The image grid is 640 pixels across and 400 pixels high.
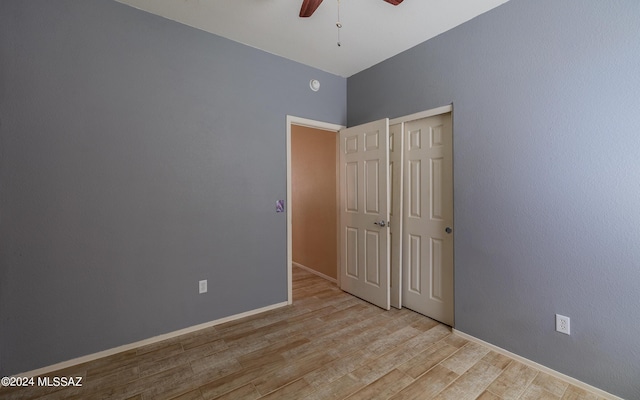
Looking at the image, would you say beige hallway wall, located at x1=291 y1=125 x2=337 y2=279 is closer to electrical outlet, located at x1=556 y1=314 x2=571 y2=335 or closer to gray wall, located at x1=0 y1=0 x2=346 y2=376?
A: gray wall, located at x1=0 y1=0 x2=346 y2=376

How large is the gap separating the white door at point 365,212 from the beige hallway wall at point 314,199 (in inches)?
16.4

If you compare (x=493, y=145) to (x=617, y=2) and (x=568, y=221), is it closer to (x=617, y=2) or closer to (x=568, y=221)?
(x=568, y=221)

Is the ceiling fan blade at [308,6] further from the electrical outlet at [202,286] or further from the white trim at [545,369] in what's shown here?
the white trim at [545,369]

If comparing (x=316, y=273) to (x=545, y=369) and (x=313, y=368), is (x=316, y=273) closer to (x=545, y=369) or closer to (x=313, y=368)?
(x=313, y=368)

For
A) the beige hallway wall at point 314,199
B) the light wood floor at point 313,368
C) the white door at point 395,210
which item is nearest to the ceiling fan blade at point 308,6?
the white door at point 395,210

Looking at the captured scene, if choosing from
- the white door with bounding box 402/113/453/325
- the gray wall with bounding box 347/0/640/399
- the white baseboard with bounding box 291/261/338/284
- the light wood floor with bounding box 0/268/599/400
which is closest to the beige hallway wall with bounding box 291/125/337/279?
the white baseboard with bounding box 291/261/338/284

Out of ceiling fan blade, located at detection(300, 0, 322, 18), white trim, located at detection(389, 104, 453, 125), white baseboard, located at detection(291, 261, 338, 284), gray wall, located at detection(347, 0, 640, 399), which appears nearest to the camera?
gray wall, located at detection(347, 0, 640, 399)

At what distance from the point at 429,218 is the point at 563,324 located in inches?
48.4

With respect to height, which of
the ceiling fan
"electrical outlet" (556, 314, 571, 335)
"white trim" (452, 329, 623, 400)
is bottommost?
"white trim" (452, 329, 623, 400)

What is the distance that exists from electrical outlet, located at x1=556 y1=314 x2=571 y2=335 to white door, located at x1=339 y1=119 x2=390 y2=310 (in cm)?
136

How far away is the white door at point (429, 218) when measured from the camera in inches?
101

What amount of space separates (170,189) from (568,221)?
9.97 feet

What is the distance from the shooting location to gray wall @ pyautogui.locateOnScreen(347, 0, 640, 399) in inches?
64.5

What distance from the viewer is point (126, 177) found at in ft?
7.10
